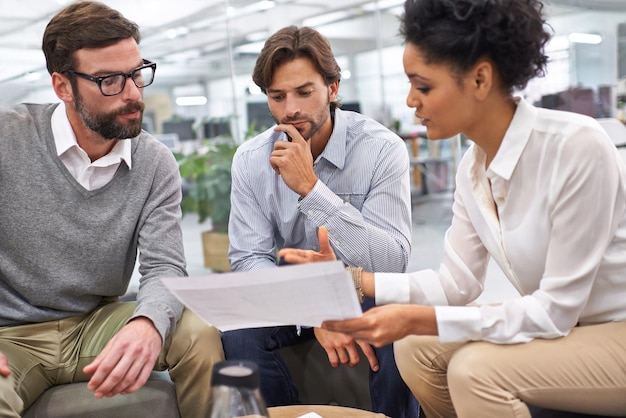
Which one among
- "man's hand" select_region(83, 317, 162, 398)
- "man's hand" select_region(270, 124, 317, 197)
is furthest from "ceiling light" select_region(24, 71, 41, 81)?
"man's hand" select_region(83, 317, 162, 398)

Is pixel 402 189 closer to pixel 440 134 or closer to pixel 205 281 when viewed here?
pixel 440 134

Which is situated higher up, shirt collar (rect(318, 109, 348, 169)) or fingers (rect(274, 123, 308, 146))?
fingers (rect(274, 123, 308, 146))

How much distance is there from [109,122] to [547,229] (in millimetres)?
1201

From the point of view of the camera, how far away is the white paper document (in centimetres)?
109

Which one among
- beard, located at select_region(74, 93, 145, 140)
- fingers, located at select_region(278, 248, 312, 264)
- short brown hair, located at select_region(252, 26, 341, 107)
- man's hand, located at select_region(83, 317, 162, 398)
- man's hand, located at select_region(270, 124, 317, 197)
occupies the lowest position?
man's hand, located at select_region(83, 317, 162, 398)

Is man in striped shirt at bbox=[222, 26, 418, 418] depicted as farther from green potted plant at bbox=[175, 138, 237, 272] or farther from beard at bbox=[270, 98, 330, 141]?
green potted plant at bbox=[175, 138, 237, 272]

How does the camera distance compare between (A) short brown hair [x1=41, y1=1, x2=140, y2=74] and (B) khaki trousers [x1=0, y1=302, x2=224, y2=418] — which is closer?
(B) khaki trousers [x1=0, y1=302, x2=224, y2=418]

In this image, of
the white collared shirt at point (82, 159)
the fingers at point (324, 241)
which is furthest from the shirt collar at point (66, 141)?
the fingers at point (324, 241)

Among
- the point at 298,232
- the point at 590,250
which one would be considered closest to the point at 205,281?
the point at 590,250

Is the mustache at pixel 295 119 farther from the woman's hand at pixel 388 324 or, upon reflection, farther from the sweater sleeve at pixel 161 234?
the woman's hand at pixel 388 324

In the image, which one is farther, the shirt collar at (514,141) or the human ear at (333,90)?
the human ear at (333,90)

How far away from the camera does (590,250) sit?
4.16 ft

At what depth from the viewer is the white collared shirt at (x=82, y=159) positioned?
1.86 m

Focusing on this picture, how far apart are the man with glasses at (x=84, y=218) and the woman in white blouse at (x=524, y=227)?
75 centimetres
